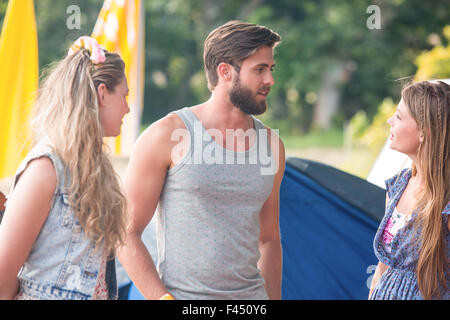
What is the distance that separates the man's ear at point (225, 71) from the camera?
68.9 inches

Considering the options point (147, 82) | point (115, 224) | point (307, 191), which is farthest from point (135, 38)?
point (147, 82)

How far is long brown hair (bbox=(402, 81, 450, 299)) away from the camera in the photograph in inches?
63.7

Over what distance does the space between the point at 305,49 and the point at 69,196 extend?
14622mm

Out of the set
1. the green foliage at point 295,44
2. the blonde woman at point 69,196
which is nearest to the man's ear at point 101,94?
the blonde woman at point 69,196

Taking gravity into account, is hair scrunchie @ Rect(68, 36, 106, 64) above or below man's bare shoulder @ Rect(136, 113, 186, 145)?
above

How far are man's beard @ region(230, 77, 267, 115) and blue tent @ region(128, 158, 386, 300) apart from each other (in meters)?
0.99

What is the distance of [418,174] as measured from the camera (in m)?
1.77

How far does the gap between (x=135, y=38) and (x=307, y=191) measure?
1.45m

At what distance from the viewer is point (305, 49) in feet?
50.2
